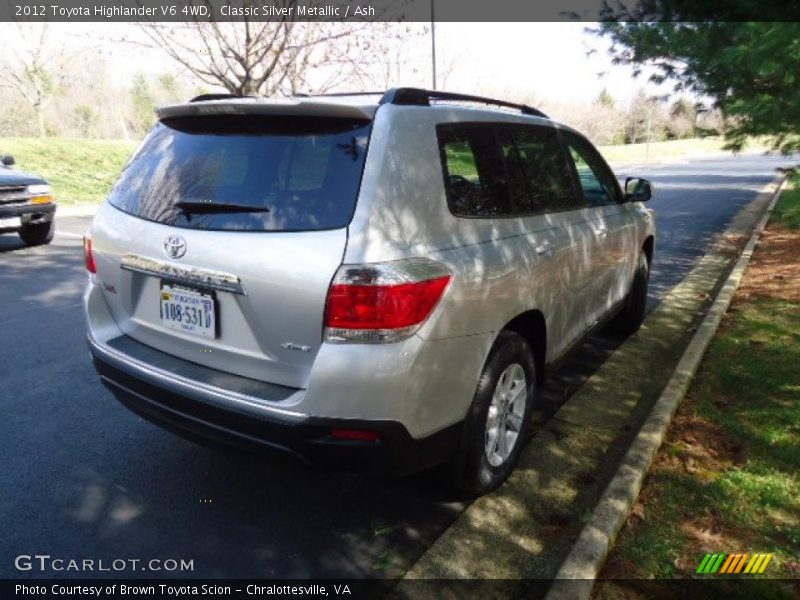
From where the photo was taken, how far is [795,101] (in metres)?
2.94

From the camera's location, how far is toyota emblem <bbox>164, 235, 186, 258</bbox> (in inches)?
95.8

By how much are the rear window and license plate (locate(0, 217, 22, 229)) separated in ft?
25.1

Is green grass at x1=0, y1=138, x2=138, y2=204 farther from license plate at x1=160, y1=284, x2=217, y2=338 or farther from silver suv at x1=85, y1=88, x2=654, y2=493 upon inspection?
license plate at x1=160, y1=284, x2=217, y2=338

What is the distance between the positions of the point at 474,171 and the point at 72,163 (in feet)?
80.5

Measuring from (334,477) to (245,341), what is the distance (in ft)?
3.68

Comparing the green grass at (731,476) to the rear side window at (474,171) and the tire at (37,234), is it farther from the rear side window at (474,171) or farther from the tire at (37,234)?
the tire at (37,234)

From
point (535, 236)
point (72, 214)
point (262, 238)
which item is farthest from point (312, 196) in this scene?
point (72, 214)

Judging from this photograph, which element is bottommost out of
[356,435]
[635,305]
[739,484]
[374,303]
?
[739,484]

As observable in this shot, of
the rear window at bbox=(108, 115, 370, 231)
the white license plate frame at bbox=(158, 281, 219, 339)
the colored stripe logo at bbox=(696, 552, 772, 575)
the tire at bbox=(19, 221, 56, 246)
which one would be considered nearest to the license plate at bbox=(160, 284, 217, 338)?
the white license plate frame at bbox=(158, 281, 219, 339)

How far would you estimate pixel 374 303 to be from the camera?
213cm

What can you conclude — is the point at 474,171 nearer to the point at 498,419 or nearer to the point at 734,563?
the point at 498,419

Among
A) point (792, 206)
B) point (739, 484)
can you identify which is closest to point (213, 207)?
point (739, 484)

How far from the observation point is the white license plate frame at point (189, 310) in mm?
2426

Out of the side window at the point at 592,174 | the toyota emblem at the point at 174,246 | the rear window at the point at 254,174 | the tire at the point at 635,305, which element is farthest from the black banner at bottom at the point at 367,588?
the tire at the point at 635,305
